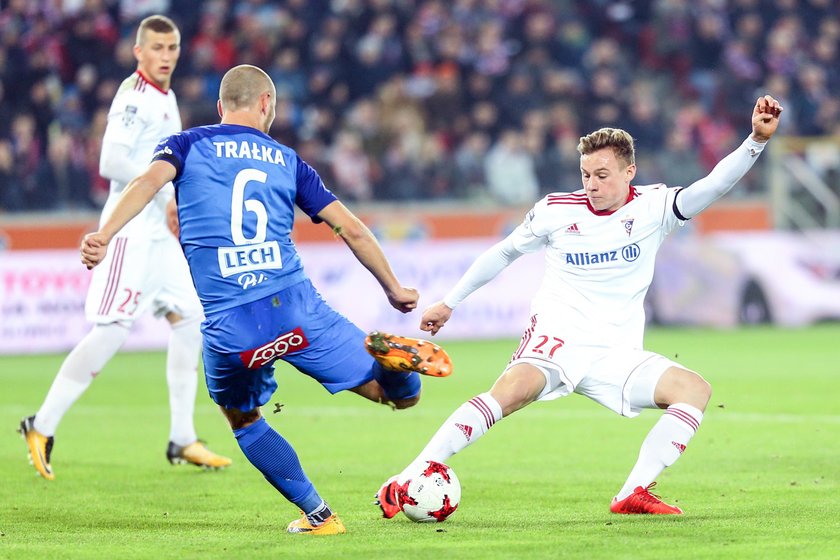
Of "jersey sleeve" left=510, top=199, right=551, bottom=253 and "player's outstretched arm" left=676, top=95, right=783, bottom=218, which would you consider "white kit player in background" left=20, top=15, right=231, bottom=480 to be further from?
"player's outstretched arm" left=676, top=95, right=783, bottom=218

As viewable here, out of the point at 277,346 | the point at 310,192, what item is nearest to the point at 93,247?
the point at 277,346

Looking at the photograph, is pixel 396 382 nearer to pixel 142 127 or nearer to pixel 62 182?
pixel 142 127

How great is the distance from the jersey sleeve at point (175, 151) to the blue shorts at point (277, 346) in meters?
0.65

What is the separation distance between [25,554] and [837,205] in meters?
16.9

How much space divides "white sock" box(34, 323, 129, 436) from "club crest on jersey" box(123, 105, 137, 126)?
124 centimetres

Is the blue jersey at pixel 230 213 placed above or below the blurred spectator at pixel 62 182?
above

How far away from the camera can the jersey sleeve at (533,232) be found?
643cm

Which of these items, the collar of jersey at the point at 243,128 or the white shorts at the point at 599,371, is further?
the white shorts at the point at 599,371

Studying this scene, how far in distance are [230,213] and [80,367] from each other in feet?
10.1

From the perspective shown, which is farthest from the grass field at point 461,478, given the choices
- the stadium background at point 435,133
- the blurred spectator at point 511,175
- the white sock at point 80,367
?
the blurred spectator at point 511,175

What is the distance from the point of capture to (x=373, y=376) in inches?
223

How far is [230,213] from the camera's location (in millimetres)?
5609

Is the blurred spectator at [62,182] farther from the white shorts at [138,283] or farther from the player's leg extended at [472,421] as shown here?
the player's leg extended at [472,421]

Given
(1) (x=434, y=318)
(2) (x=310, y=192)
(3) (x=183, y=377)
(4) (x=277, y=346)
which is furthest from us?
(3) (x=183, y=377)
